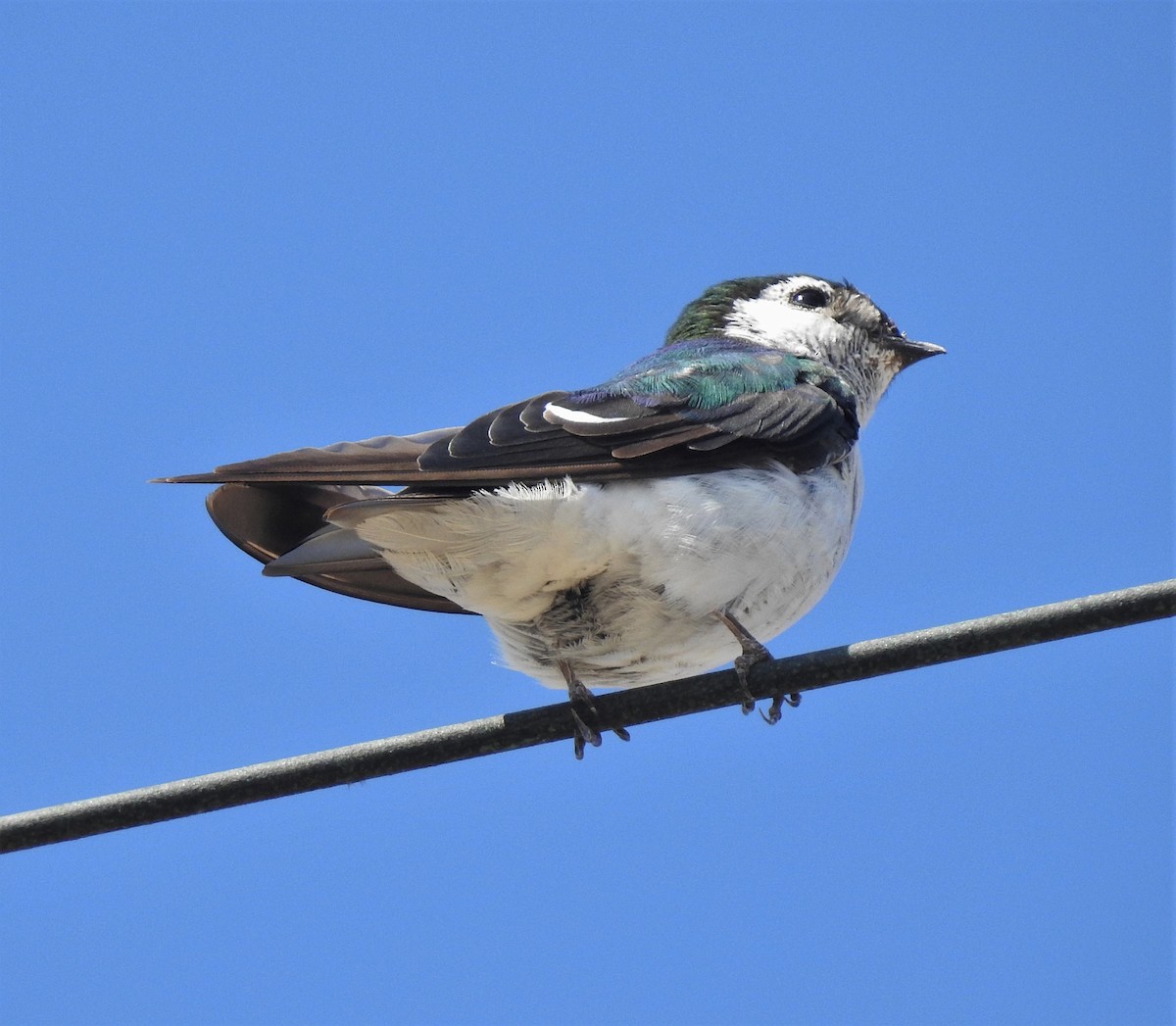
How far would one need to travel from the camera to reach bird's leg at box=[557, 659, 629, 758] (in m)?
4.48

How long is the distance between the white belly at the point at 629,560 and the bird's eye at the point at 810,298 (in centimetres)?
166

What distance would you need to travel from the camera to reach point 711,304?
686 centimetres

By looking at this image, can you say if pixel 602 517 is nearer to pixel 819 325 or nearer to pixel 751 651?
pixel 751 651

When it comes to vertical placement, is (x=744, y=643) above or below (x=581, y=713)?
above

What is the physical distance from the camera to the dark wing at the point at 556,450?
4406 millimetres

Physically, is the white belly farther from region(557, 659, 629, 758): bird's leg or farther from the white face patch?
the white face patch

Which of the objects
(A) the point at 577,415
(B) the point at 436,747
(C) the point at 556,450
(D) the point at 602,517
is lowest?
(B) the point at 436,747

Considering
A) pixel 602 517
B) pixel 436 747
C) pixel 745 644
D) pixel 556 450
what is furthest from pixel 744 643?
pixel 436 747

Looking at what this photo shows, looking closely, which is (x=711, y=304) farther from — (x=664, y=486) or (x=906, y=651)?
(x=906, y=651)

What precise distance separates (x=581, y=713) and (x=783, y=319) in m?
2.64

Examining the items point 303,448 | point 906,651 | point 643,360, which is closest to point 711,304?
point 643,360

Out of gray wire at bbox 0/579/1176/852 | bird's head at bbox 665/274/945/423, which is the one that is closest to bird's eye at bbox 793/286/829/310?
bird's head at bbox 665/274/945/423

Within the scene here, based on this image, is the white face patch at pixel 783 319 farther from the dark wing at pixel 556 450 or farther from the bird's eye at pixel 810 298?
the dark wing at pixel 556 450

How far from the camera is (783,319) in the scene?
21.6 feet
